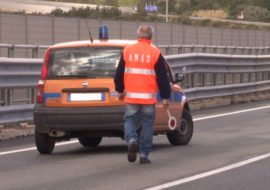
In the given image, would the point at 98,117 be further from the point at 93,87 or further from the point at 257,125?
the point at 257,125

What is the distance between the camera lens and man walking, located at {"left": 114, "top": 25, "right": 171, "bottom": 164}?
407 inches

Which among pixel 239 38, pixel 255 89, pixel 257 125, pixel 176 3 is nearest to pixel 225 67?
pixel 255 89

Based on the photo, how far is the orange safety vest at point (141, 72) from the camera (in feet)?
33.9

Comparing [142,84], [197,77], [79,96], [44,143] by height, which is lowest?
[44,143]

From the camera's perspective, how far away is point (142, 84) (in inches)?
407

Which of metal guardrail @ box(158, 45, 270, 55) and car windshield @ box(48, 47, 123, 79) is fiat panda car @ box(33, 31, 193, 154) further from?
metal guardrail @ box(158, 45, 270, 55)

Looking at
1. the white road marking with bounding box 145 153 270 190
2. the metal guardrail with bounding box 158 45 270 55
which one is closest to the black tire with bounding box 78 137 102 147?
the white road marking with bounding box 145 153 270 190

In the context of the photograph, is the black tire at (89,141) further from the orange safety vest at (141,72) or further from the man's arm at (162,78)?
the man's arm at (162,78)

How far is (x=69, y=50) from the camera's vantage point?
1163 cm

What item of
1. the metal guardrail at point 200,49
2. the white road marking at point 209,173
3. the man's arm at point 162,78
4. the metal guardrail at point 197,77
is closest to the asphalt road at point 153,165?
the white road marking at point 209,173

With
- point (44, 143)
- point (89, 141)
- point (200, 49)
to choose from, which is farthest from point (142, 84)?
point (200, 49)

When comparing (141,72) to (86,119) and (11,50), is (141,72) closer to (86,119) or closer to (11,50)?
(86,119)

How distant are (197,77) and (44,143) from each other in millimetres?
9827

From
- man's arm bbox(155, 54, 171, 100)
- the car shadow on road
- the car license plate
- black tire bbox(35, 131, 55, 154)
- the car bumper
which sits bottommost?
the car shadow on road
